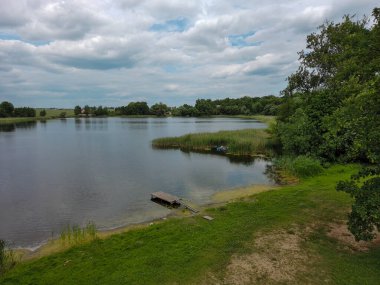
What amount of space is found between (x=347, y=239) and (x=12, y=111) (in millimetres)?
147508

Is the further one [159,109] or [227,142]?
[159,109]

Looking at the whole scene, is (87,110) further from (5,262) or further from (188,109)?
(5,262)

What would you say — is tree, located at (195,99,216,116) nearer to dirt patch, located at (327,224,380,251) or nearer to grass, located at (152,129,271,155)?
grass, located at (152,129,271,155)

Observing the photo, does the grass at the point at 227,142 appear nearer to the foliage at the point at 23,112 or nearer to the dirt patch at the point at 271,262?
the dirt patch at the point at 271,262

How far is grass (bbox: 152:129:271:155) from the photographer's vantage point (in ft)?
116

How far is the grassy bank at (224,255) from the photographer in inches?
288

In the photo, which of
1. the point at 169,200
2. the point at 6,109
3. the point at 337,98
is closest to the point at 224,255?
the point at 169,200

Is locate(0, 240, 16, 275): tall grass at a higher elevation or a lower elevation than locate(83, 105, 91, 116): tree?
lower

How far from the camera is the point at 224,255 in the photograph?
27.6ft

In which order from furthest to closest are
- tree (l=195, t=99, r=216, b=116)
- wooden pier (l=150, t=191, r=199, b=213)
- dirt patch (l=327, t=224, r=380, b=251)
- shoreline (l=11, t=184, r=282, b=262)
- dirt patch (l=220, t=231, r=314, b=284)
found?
tree (l=195, t=99, r=216, b=116) → wooden pier (l=150, t=191, r=199, b=213) → shoreline (l=11, t=184, r=282, b=262) → dirt patch (l=327, t=224, r=380, b=251) → dirt patch (l=220, t=231, r=314, b=284)

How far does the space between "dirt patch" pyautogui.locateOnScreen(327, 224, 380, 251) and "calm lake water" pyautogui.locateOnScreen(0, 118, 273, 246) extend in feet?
25.8

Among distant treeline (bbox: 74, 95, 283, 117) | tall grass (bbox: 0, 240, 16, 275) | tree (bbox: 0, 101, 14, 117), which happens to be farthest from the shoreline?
tree (bbox: 0, 101, 14, 117)

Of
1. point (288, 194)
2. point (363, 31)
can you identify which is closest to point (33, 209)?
point (288, 194)

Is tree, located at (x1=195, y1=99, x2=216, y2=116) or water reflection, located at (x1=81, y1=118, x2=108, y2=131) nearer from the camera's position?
water reflection, located at (x1=81, y1=118, x2=108, y2=131)
